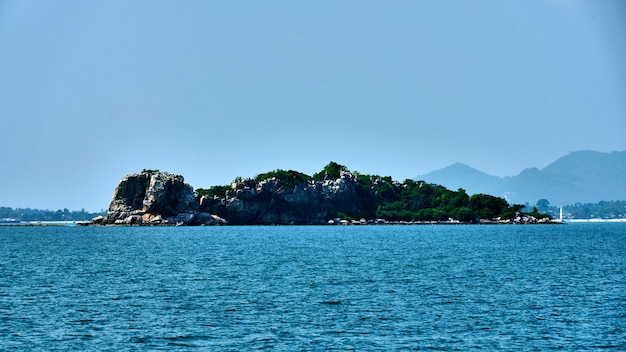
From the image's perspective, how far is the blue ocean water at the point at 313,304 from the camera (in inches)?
1624

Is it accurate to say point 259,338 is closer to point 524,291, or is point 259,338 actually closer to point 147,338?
point 147,338

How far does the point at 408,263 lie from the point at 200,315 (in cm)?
4244

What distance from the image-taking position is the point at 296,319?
4744cm

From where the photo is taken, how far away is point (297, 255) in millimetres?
102312

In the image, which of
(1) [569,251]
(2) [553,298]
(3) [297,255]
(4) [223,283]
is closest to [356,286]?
(4) [223,283]

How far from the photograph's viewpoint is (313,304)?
53656 millimetres

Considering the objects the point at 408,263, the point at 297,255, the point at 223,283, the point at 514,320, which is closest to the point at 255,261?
the point at 297,255

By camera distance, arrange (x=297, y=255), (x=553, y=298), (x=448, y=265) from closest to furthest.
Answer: (x=553, y=298) < (x=448, y=265) < (x=297, y=255)

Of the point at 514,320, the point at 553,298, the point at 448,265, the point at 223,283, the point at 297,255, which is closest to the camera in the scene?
the point at 514,320

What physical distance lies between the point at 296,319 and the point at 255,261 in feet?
146

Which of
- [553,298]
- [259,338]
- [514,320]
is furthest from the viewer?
[553,298]

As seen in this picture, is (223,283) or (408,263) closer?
(223,283)

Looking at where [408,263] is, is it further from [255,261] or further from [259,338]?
[259,338]

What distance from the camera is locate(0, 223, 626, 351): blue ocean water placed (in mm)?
41250
